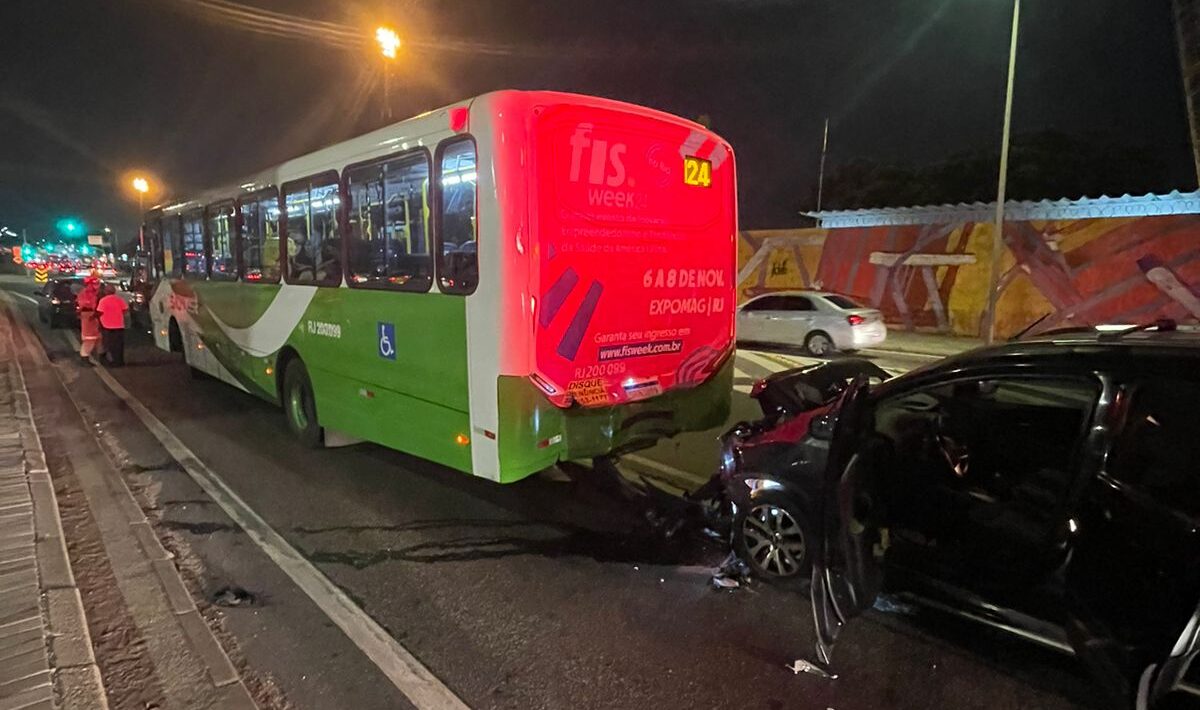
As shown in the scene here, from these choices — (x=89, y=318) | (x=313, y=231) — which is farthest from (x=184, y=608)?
(x=89, y=318)

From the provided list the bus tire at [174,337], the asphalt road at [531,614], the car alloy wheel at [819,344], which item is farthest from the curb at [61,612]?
the car alloy wheel at [819,344]

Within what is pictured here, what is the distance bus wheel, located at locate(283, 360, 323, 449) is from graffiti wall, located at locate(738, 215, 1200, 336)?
1688 centimetres

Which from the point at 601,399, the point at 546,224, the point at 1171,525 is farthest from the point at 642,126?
the point at 1171,525

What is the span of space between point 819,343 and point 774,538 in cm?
1222

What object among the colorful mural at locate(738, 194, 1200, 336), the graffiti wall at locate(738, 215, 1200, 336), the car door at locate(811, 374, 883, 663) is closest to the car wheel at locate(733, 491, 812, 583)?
the car door at locate(811, 374, 883, 663)

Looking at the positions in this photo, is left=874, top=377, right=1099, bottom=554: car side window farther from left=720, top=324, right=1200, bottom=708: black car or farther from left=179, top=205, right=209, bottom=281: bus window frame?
left=179, top=205, right=209, bottom=281: bus window frame

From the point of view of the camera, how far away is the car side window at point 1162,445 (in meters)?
2.76

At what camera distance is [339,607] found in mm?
4238

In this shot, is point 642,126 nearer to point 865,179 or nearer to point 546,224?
point 546,224

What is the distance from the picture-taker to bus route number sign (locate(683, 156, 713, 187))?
5.91 m

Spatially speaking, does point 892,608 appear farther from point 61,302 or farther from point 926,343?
point 61,302

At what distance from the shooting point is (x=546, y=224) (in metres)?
4.92

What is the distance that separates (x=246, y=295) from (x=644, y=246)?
5.71 metres

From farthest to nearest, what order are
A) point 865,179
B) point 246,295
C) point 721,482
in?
point 865,179
point 246,295
point 721,482
